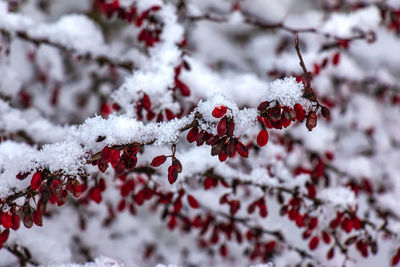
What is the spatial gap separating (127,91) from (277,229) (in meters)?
1.14

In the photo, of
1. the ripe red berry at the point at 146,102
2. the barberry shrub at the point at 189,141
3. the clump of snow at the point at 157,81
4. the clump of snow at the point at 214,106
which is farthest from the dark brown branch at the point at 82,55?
the clump of snow at the point at 214,106

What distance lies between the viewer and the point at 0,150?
4.89 ft

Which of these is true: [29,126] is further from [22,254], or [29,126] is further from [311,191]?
[311,191]

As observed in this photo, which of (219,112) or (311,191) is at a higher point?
(311,191)

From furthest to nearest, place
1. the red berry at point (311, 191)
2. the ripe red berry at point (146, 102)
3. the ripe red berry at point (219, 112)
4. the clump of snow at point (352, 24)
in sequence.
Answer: the clump of snow at point (352, 24) → the red berry at point (311, 191) → the ripe red berry at point (146, 102) → the ripe red berry at point (219, 112)

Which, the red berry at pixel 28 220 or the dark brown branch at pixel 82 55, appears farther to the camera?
the dark brown branch at pixel 82 55

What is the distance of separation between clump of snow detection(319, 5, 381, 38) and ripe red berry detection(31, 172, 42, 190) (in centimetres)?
186

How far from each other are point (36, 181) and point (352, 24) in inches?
83.0

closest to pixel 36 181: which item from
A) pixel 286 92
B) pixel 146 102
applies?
pixel 146 102

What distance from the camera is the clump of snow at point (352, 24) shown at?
243 cm

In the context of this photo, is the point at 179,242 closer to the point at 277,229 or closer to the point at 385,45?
the point at 277,229

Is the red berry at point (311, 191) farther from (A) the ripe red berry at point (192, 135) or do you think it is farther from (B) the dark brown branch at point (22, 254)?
(B) the dark brown branch at point (22, 254)

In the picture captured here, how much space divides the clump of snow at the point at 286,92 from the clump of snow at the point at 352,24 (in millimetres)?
1295

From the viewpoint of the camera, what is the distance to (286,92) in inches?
48.9
